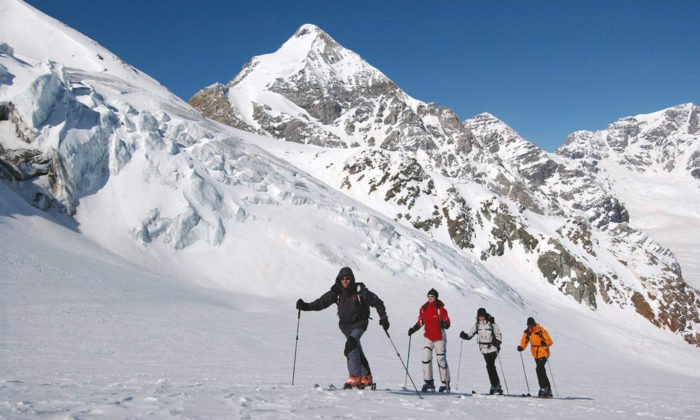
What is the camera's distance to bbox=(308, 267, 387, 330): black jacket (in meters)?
8.88

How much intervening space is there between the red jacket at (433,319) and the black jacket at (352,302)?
7.91 feet

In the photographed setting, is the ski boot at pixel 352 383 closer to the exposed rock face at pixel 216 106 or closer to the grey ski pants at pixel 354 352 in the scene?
the grey ski pants at pixel 354 352

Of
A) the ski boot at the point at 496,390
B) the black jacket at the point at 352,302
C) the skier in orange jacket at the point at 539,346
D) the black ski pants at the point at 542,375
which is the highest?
the black jacket at the point at 352,302

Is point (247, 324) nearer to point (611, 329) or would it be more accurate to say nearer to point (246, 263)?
point (246, 263)

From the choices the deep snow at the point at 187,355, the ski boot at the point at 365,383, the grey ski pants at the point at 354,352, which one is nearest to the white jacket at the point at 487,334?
the deep snow at the point at 187,355

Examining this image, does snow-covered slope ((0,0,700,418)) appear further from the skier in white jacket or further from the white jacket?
the white jacket

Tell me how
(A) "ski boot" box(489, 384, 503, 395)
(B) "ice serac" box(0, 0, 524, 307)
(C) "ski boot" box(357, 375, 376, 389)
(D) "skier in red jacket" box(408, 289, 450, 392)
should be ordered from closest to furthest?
(C) "ski boot" box(357, 375, 376, 389) → (D) "skier in red jacket" box(408, 289, 450, 392) → (A) "ski boot" box(489, 384, 503, 395) → (B) "ice serac" box(0, 0, 524, 307)

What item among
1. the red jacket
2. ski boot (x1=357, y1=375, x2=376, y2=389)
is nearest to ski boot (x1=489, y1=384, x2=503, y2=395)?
the red jacket

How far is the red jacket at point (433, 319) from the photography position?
10945 millimetres

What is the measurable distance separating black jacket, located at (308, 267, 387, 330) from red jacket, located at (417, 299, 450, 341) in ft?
7.91

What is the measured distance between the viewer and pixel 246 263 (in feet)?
105

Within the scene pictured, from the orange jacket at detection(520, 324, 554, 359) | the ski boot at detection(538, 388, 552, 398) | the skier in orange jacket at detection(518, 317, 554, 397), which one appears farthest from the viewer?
the orange jacket at detection(520, 324, 554, 359)

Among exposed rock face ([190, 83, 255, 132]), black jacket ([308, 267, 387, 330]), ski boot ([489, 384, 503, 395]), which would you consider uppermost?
exposed rock face ([190, 83, 255, 132])

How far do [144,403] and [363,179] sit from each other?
64015mm
